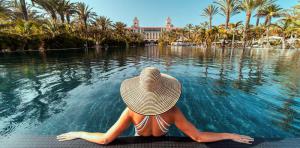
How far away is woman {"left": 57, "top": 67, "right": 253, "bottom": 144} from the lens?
5.34ft

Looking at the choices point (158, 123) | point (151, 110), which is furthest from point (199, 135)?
point (151, 110)

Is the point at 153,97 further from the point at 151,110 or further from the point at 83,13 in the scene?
the point at 83,13

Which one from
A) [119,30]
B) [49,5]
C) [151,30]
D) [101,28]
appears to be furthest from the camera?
[151,30]

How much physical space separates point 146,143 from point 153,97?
57 centimetres

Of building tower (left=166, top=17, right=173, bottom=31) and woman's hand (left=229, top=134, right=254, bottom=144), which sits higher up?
building tower (left=166, top=17, right=173, bottom=31)

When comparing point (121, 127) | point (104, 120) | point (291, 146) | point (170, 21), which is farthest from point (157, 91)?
point (170, 21)

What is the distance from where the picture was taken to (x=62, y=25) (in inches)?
1395

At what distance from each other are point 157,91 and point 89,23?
2149 inches

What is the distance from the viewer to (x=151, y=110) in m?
1.62

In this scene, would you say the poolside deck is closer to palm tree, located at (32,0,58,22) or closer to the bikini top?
the bikini top

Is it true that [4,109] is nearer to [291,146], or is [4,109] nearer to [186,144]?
[186,144]

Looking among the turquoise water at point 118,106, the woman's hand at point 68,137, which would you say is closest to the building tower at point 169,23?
the turquoise water at point 118,106

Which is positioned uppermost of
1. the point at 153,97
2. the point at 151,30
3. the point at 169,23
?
the point at 169,23

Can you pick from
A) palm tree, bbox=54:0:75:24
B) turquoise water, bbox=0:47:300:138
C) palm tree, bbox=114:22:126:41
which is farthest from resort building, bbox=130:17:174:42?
turquoise water, bbox=0:47:300:138
